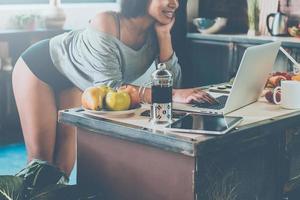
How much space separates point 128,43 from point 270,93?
1.04 meters

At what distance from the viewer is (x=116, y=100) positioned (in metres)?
2.19

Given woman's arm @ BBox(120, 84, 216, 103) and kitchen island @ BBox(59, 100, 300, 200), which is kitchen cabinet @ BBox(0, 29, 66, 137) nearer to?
woman's arm @ BBox(120, 84, 216, 103)

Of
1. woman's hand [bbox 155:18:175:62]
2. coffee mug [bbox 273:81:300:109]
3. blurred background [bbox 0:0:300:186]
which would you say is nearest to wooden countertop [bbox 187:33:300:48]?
blurred background [bbox 0:0:300:186]

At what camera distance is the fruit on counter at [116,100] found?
7.16ft

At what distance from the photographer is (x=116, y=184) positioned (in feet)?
7.18

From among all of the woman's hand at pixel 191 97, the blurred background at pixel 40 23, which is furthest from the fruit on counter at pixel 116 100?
the blurred background at pixel 40 23

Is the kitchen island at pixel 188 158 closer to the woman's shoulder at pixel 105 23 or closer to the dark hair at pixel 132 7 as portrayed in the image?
the woman's shoulder at pixel 105 23

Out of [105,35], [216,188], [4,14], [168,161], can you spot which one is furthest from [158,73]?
[4,14]

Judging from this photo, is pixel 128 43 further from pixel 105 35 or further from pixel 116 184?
pixel 116 184

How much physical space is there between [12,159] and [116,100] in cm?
236

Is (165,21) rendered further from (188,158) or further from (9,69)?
(9,69)

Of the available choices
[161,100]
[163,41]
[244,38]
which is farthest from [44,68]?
[244,38]

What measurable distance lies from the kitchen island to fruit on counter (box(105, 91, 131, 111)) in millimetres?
46

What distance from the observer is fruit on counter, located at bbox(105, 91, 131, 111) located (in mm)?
2184
